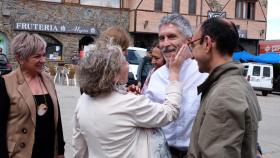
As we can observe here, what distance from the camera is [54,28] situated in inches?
1171

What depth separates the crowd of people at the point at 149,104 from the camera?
2174 millimetres

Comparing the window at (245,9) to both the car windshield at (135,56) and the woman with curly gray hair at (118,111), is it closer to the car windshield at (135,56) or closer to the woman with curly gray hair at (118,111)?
the car windshield at (135,56)

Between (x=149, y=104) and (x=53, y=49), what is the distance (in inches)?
1105

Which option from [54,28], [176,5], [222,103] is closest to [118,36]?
[222,103]

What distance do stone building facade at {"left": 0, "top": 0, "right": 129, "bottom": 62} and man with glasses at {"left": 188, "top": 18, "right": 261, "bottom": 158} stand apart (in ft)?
87.0

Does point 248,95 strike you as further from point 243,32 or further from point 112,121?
point 243,32

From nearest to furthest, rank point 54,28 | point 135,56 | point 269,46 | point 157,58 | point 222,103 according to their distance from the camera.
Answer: point 222,103, point 157,58, point 135,56, point 54,28, point 269,46

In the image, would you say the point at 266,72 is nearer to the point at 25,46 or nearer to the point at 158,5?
the point at 158,5

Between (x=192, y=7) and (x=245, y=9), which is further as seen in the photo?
(x=245, y=9)

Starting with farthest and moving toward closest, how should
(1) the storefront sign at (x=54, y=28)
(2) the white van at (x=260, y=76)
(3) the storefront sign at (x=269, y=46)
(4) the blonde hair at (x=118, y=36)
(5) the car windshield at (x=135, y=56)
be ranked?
(3) the storefront sign at (x=269, y=46) < (1) the storefront sign at (x=54, y=28) < (2) the white van at (x=260, y=76) < (5) the car windshield at (x=135, y=56) < (4) the blonde hair at (x=118, y=36)

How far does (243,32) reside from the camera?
35906mm

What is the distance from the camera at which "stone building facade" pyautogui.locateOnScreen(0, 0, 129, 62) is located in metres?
28.5

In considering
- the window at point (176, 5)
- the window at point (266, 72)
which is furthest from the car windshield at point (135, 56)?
the window at point (176, 5)

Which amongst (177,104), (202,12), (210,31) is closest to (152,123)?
(177,104)
